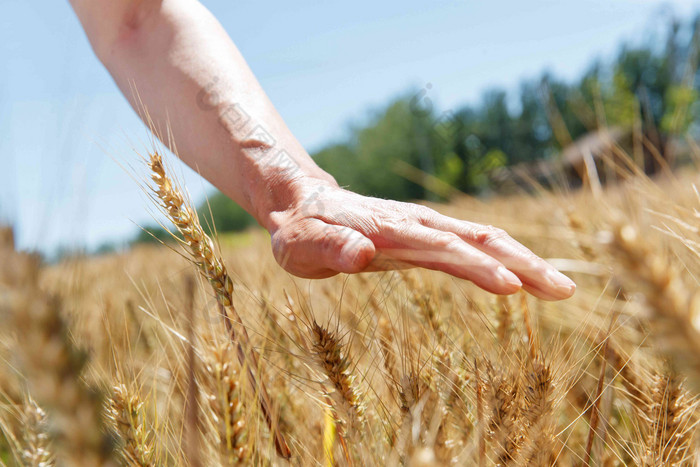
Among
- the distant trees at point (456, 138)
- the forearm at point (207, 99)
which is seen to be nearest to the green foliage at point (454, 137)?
the distant trees at point (456, 138)

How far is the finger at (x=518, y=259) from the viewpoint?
0.85 metres

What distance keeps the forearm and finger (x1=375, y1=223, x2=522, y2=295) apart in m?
0.30

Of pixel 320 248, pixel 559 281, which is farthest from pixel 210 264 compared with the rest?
pixel 559 281

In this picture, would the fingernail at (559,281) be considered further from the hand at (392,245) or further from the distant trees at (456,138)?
the distant trees at (456,138)

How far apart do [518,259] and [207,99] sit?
0.94 m

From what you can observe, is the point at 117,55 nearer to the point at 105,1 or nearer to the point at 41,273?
the point at 105,1

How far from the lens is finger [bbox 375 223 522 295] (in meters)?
0.80

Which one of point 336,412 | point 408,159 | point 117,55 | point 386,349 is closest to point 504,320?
point 386,349

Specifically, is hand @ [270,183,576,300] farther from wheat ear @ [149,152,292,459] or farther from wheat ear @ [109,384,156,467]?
wheat ear @ [109,384,156,467]

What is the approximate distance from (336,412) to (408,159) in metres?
32.9

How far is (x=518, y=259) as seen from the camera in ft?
3.03

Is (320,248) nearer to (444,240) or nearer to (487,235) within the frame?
(444,240)

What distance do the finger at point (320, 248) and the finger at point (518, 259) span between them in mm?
286

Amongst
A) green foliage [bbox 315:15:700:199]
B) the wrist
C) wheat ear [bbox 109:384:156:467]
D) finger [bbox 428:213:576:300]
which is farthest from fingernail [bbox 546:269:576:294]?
green foliage [bbox 315:15:700:199]
